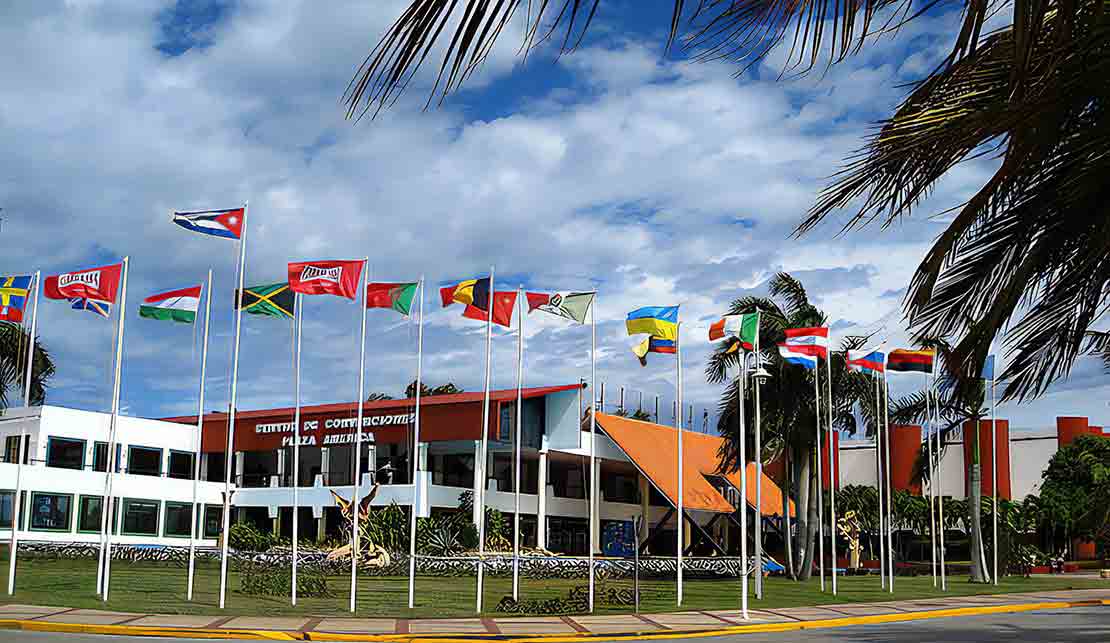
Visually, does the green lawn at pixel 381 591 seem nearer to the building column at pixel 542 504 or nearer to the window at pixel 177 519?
the window at pixel 177 519

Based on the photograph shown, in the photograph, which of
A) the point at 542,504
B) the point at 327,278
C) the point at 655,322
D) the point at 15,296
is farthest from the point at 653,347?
the point at 542,504

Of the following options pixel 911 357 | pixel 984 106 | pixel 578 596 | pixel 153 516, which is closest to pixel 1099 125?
pixel 984 106

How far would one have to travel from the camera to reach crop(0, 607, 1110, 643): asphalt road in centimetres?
2003

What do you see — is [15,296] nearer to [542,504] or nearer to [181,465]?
[542,504]

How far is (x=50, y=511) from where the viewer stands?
166 feet

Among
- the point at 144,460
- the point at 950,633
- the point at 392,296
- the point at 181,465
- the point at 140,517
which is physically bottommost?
the point at 950,633

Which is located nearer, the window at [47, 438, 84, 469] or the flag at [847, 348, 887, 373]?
the flag at [847, 348, 887, 373]

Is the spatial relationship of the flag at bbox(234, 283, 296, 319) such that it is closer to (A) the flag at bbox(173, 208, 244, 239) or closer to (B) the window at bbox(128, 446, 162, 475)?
(A) the flag at bbox(173, 208, 244, 239)

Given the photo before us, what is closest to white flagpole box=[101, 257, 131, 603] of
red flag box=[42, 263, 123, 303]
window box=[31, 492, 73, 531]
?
red flag box=[42, 263, 123, 303]

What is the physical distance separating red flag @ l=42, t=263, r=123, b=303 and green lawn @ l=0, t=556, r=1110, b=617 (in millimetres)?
Answer: 7626

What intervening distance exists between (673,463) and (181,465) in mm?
26973

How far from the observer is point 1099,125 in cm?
500

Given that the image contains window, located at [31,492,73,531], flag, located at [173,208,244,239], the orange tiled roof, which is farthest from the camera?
the orange tiled roof

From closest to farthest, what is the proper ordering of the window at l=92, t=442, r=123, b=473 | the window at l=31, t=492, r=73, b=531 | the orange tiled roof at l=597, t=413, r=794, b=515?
the window at l=31, t=492, r=73, b=531
the orange tiled roof at l=597, t=413, r=794, b=515
the window at l=92, t=442, r=123, b=473
